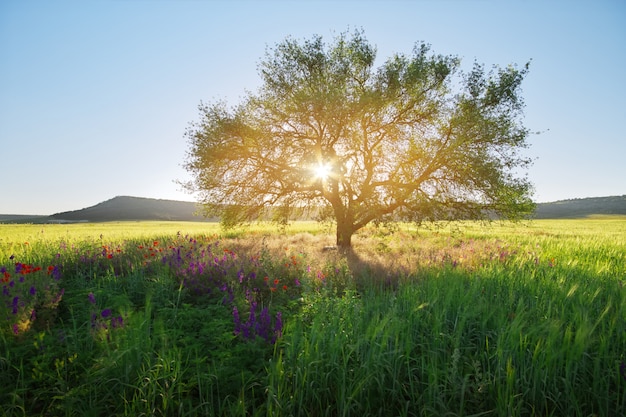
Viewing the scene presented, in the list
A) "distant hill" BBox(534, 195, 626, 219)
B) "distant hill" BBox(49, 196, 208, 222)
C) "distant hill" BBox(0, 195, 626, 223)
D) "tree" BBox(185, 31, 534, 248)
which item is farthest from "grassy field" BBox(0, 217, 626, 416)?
"distant hill" BBox(534, 195, 626, 219)

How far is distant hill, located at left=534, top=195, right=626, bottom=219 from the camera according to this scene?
430 feet

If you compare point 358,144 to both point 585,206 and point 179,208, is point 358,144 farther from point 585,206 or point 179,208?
point 585,206

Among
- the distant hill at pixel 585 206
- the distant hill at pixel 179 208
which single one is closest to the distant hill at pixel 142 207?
the distant hill at pixel 179 208

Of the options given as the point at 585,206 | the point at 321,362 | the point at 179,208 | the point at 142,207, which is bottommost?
the point at 321,362

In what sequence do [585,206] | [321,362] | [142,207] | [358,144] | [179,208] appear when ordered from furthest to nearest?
1. [585,206]
2. [179,208]
3. [142,207]
4. [358,144]
5. [321,362]

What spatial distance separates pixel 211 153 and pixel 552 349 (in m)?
14.8

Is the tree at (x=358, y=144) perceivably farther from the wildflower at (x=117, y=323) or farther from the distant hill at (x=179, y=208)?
the distant hill at (x=179, y=208)

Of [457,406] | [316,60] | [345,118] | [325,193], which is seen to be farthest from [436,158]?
[457,406]

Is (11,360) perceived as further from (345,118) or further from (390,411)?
(345,118)

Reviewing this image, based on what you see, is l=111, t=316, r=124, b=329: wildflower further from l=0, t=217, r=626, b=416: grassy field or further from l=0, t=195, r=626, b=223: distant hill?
l=0, t=195, r=626, b=223: distant hill

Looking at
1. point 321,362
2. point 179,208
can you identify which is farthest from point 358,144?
point 179,208

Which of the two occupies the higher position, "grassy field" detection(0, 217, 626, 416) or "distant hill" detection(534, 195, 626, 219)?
"distant hill" detection(534, 195, 626, 219)

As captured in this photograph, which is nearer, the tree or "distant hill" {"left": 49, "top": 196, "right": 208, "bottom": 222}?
the tree

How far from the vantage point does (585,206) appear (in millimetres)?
149375
